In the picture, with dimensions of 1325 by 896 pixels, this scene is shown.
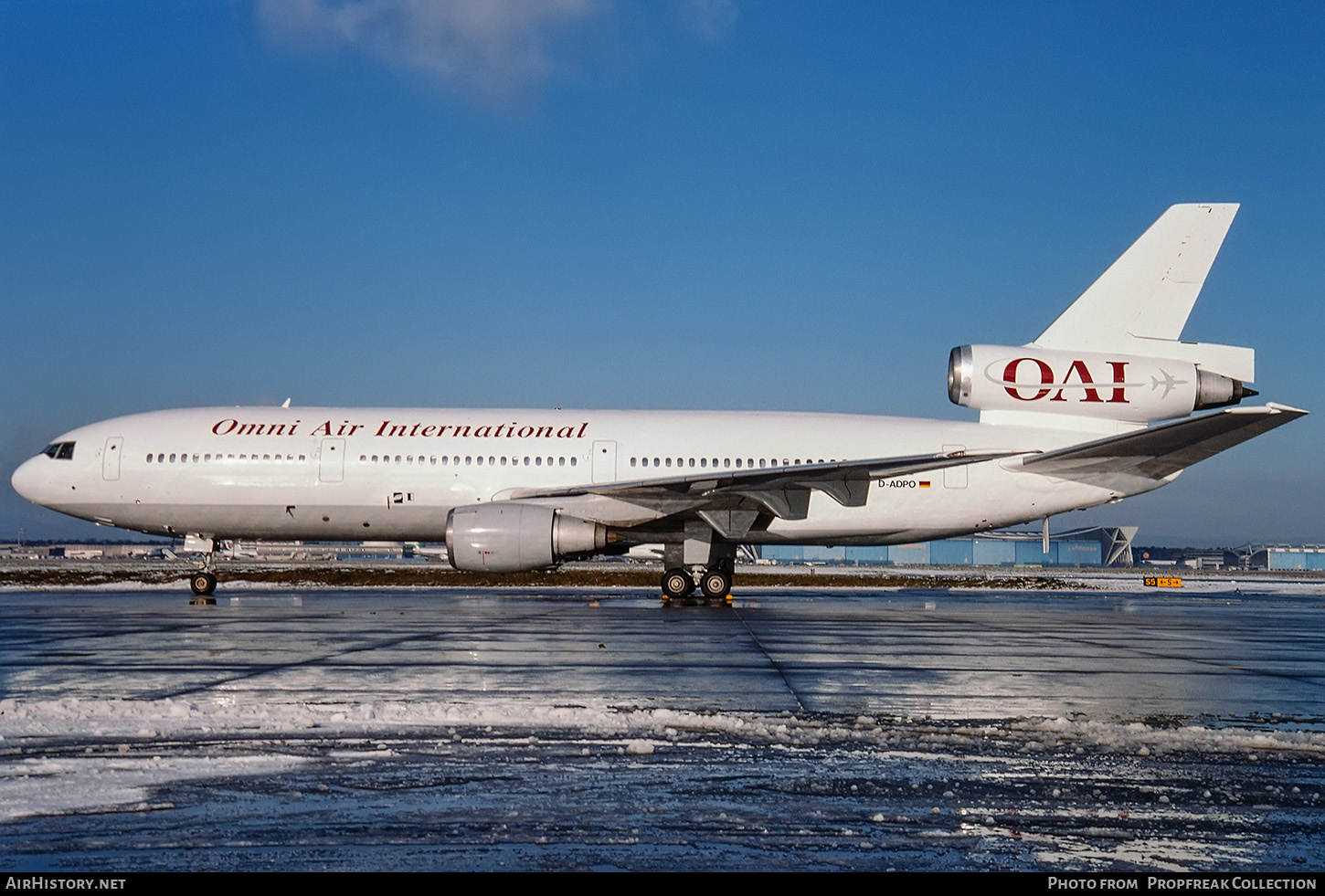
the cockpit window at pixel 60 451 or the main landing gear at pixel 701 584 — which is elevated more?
the cockpit window at pixel 60 451

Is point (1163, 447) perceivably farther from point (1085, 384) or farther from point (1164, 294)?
point (1164, 294)

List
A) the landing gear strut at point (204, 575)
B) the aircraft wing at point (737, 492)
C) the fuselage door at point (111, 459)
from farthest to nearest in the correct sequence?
the fuselage door at point (111, 459), the landing gear strut at point (204, 575), the aircraft wing at point (737, 492)

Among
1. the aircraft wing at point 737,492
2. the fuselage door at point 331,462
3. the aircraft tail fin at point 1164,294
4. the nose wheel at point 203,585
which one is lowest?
the nose wheel at point 203,585

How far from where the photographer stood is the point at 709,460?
20375 mm

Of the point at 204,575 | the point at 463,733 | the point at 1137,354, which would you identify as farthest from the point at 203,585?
the point at 1137,354

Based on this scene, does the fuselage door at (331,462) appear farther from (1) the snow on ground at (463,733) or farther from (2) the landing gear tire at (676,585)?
(1) the snow on ground at (463,733)

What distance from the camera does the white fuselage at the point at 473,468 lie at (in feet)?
65.9

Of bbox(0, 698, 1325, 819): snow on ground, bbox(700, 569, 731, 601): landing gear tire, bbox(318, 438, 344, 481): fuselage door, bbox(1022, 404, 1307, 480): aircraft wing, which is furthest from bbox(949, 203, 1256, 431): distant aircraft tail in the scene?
bbox(0, 698, 1325, 819): snow on ground

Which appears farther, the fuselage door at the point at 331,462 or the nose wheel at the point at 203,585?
the nose wheel at the point at 203,585

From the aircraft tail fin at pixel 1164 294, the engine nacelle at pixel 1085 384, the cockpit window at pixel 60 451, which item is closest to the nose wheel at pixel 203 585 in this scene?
the cockpit window at pixel 60 451

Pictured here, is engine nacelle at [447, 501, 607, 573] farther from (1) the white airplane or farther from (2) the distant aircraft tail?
(2) the distant aircraft tail

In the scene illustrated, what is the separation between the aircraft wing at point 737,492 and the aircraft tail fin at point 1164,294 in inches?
118

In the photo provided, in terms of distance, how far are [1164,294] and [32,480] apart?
2262cm

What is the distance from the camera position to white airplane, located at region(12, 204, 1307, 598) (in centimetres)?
1880
